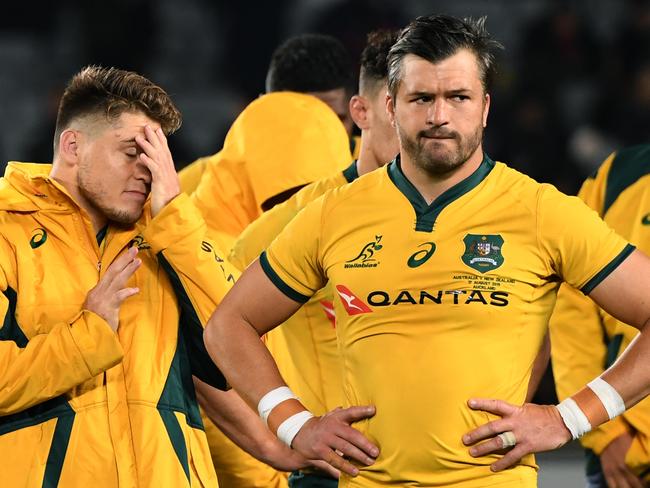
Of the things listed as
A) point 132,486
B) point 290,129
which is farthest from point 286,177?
point 132,486

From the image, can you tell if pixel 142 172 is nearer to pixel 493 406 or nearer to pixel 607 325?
pixel 493 406

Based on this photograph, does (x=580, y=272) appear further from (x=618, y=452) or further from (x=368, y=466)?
(x=618, y=452)

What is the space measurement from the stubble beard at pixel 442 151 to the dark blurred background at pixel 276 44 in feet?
18.4

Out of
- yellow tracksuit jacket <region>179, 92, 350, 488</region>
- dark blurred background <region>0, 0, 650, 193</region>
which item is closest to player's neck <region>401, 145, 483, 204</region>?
yellow tracksuit jacket <region>179, 92, 350, 488</region>

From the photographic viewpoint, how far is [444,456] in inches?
122

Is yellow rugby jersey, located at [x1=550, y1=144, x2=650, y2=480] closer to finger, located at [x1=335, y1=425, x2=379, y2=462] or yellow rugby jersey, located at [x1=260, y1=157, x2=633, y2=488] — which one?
yellow rugby jersey, located at [x1=260, y1=157, x2=633, y2=488]

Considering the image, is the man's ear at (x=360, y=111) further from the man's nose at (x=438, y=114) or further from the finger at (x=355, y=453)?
the finger at (x=355, y=453)

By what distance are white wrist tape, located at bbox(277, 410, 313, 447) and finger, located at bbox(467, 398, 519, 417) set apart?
43cm

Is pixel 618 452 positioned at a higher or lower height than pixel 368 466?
lower

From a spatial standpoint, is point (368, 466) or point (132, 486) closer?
point (368, 466)

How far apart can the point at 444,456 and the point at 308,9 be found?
265 inches

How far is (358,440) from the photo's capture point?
3.16m

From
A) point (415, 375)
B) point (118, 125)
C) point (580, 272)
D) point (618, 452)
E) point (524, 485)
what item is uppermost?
point (118, 125)

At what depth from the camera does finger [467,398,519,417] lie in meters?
3.07
